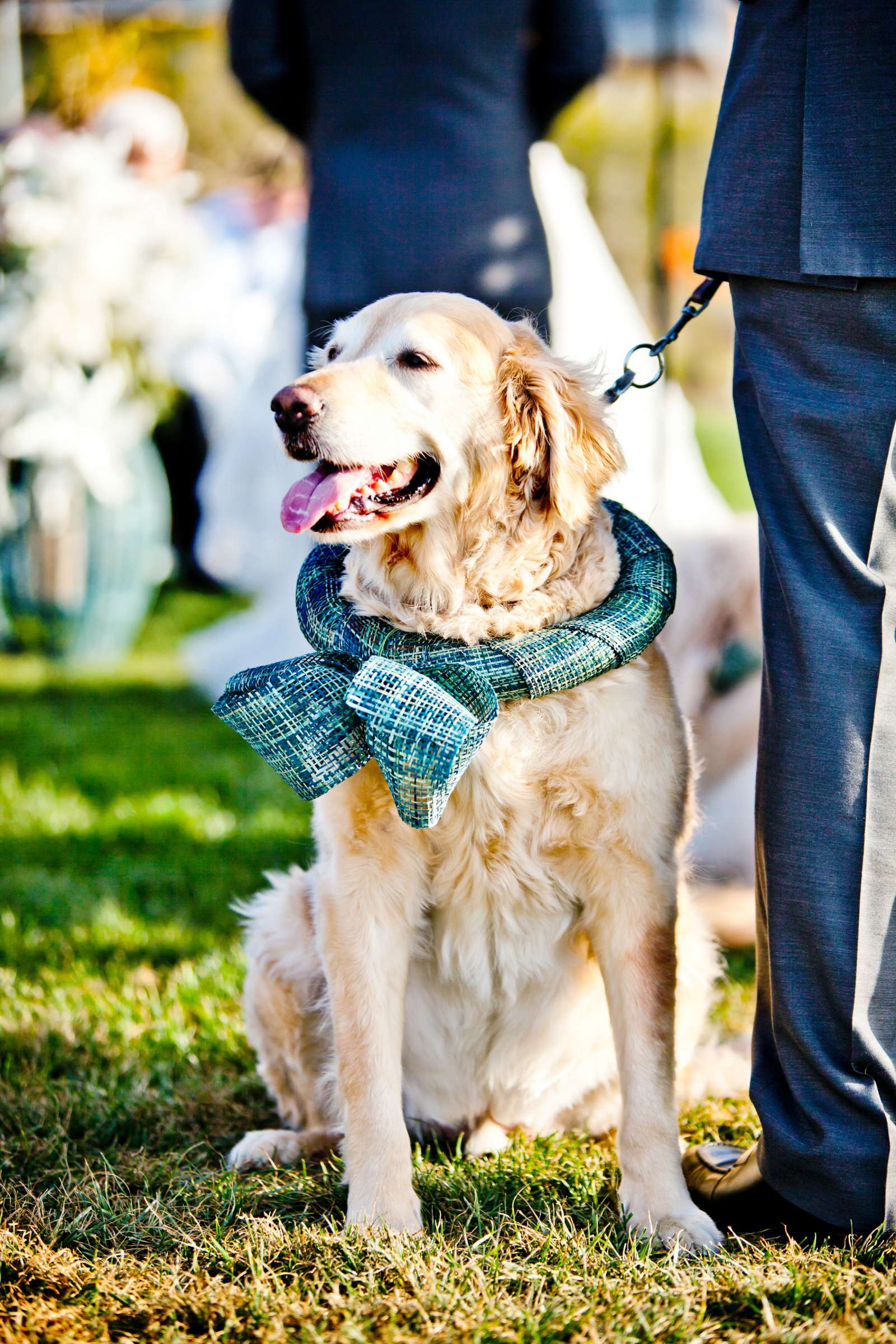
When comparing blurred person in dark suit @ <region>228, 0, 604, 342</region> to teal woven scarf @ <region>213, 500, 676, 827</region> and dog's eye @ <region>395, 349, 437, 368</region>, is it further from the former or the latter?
teal woven scarf @ <region>213, 500, 676, 827</region>

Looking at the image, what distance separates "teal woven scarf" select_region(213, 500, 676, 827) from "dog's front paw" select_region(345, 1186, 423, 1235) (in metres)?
0.56

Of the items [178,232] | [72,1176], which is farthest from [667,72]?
[72,1176]

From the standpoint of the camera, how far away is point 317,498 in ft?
6.01

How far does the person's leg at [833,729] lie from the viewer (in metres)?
1.57

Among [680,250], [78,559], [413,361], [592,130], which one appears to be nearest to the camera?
[413,361]

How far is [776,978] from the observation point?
5.49 ft

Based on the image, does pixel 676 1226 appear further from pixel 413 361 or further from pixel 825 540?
pixel 413 361

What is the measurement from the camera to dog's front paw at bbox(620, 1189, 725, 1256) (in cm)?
171

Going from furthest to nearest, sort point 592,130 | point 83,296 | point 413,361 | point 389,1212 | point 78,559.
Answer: point 592,130, point 78,559, point 83,296, point 413,361, point 389,1212

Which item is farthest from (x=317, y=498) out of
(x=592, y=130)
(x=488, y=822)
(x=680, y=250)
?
(x=592, y=130)

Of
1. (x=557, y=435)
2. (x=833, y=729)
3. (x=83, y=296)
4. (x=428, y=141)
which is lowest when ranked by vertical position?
(x=833, y=729)

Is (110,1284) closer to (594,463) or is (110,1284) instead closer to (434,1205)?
(434,1205)

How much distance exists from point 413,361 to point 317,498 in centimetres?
29

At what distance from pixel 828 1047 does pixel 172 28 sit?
1033cm
